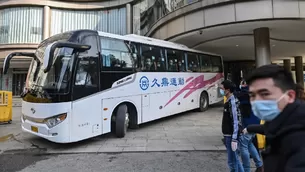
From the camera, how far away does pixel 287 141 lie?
125 centimetres

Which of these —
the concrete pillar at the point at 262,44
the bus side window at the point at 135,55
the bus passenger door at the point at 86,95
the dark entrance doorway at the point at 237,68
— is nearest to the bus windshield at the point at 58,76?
the bus passenger door at the point at 86,95

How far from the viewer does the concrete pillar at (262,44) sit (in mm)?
9891

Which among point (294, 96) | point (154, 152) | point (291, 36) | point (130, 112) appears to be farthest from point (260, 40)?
point (294, 96)

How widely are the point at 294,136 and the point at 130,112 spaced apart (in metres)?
6.63

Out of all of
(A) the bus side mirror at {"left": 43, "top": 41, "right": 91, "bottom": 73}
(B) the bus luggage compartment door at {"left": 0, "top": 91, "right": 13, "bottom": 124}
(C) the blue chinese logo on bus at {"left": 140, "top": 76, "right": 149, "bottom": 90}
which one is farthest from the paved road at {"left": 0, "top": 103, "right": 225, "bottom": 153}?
(A) the bus side mirror at {"left": 43, "top": 41, "right": 91, "bottom": 73}

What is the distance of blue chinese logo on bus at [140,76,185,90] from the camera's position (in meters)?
7.79

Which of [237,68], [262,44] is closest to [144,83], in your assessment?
[262,44]

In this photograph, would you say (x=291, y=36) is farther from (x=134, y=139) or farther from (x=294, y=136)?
(x=294, y=136)

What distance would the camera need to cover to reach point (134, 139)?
22.2ft

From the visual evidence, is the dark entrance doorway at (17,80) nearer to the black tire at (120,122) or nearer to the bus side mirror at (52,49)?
the black tire at (120,122)

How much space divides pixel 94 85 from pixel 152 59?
2.96 meters

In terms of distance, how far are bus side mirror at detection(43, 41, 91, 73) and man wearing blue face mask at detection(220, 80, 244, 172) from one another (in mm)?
3677

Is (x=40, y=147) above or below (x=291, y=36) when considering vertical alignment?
below

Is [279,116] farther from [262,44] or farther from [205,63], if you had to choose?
[205,63]
